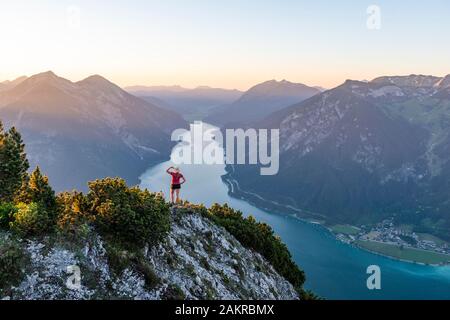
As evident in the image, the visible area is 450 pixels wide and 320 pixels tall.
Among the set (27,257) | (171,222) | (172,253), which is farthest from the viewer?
(171,222)

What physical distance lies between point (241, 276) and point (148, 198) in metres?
10.7

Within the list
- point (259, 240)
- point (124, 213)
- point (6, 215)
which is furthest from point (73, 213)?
point (259, 240)

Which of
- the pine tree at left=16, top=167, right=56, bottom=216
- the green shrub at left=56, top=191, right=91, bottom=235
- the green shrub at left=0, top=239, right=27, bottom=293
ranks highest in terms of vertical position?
the pine tree at left=16, top=167, right=56, bottom=216

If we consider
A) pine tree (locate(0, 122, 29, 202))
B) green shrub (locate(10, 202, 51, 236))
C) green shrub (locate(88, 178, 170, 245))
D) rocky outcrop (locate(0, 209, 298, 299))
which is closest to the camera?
rocky outcrop (locate(0, 209, 298, 299))

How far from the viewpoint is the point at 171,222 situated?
33.2 meters

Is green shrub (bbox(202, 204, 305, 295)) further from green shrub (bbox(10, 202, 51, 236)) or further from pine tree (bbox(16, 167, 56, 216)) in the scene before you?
green shrub (bbox(10, 202, 51, 236))

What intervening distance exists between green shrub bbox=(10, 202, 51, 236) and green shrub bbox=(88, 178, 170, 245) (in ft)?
10.5

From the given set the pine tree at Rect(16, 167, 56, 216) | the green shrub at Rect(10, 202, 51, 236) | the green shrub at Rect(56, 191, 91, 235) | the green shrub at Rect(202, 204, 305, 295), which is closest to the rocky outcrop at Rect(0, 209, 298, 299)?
the green shrub at Rect(10, 202, 51, 236)

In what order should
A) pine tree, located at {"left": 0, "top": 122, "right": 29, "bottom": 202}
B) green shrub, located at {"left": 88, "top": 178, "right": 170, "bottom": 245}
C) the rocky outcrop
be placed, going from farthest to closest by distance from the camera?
1. pine tree, located at {"left": 0, "top": 122, "right": 29, "bottom": 202}
2. green shrub, located at {"left": 88, "top": 178, "right": 170, "bottom": 245}
3. the rocky outcrop

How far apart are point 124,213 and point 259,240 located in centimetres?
2179

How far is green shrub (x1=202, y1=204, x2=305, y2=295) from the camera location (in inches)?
1690
